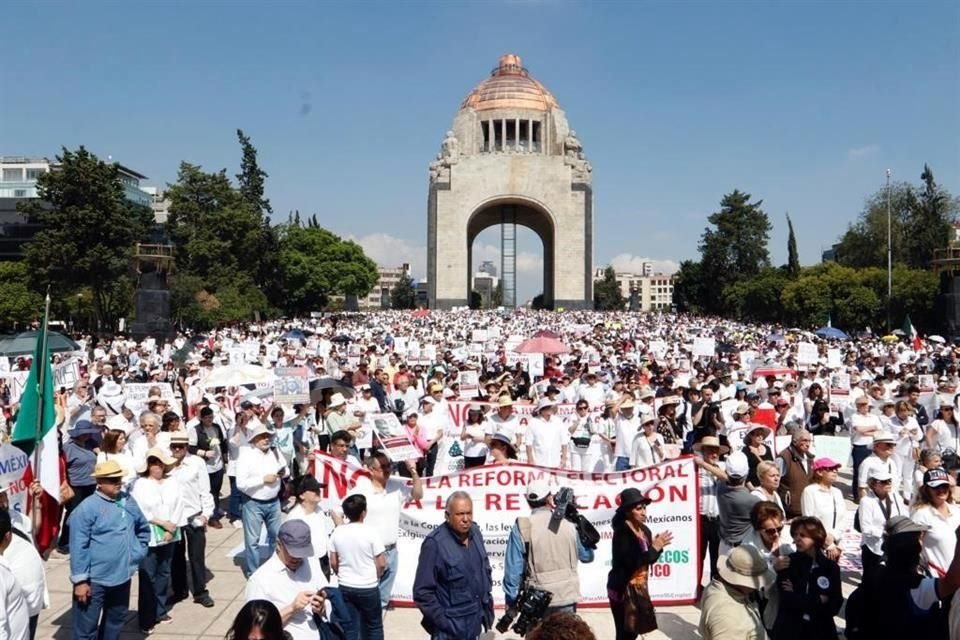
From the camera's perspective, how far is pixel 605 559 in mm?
6543

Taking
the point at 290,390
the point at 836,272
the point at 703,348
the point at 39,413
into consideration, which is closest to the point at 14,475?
the point at 39,413


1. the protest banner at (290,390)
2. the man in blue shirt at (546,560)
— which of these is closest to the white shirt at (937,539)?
the man in blue shirt at (546,560)

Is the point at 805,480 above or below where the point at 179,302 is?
below

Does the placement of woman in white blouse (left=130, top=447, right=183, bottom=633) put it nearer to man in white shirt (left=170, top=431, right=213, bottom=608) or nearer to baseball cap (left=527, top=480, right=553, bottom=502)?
man in white shirt (left=170, top=431, right=213, bottom=608)

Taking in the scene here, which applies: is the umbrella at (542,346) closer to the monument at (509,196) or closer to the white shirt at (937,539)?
the white shirt at (937,539)

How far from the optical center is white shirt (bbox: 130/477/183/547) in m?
6.07

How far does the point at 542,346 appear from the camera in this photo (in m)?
18.4

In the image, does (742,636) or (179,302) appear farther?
(179,302)

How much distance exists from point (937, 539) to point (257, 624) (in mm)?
4345

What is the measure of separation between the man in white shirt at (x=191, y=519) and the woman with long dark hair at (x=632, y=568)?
354 cm

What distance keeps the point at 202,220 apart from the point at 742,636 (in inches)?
2172

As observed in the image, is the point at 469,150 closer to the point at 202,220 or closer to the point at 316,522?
the point at 202,220

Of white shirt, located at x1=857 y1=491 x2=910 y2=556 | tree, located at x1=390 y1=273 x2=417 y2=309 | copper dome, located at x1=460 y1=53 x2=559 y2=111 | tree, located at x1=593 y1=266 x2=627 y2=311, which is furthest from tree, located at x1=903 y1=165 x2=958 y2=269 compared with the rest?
Result: tree, located at x1=390 y1=273 x2=417 y2=309

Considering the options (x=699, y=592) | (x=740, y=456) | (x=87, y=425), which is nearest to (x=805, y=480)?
(x=740, y=456)
